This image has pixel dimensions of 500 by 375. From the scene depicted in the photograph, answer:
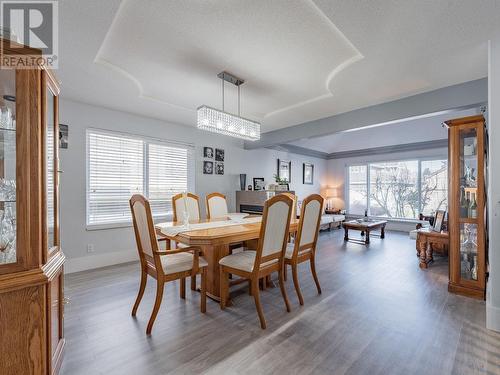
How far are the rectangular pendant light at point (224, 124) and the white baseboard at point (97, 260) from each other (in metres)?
2.57

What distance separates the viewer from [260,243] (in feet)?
6.58

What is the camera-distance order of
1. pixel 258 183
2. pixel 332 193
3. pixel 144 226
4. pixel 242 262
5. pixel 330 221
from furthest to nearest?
pixel 332 193
pixel 330 221
pixel 258 183
pixel 242 262
pixel 144 226

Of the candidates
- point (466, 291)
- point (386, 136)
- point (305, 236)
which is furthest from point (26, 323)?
point (386, 136)

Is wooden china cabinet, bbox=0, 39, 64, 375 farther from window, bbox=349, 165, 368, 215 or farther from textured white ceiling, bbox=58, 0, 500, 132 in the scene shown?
window, bbox=349, 165, 368, 215

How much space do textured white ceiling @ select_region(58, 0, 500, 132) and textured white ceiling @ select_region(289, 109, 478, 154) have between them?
8.06ft

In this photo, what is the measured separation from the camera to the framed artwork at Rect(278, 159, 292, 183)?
21.7 feet

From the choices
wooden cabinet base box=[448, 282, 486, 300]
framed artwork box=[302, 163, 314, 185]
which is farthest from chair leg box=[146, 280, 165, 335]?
framed artwork box=[302, 163, 314, 185]

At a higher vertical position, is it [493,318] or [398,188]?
[398,188]

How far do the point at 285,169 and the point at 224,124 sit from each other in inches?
170

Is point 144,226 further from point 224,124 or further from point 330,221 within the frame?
point 330,221

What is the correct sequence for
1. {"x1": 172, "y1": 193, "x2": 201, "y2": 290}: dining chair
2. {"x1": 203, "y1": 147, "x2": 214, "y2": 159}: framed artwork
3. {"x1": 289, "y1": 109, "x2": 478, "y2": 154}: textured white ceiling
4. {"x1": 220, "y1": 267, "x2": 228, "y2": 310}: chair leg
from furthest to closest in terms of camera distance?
1. {"x1": 289, "y1": 109, "x2": 478, "y2": 154}: textured white ceiling
2. {"x1": 203, "y1": 147, "x2": 214, "y2": 159}: framed artwork
3. {"x1": 172, "y1": 193, "x2": 201, "y2": 290}: dining chair
4. {"x1": 220, "y1": 267, "x2": 228, "y2": 310}: chair leg

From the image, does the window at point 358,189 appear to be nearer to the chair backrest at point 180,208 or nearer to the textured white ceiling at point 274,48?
the textured white ceiling at point 274,48

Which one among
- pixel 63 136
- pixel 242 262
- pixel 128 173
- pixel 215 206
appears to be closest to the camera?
pixel 242 262

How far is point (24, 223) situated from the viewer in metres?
1.19
